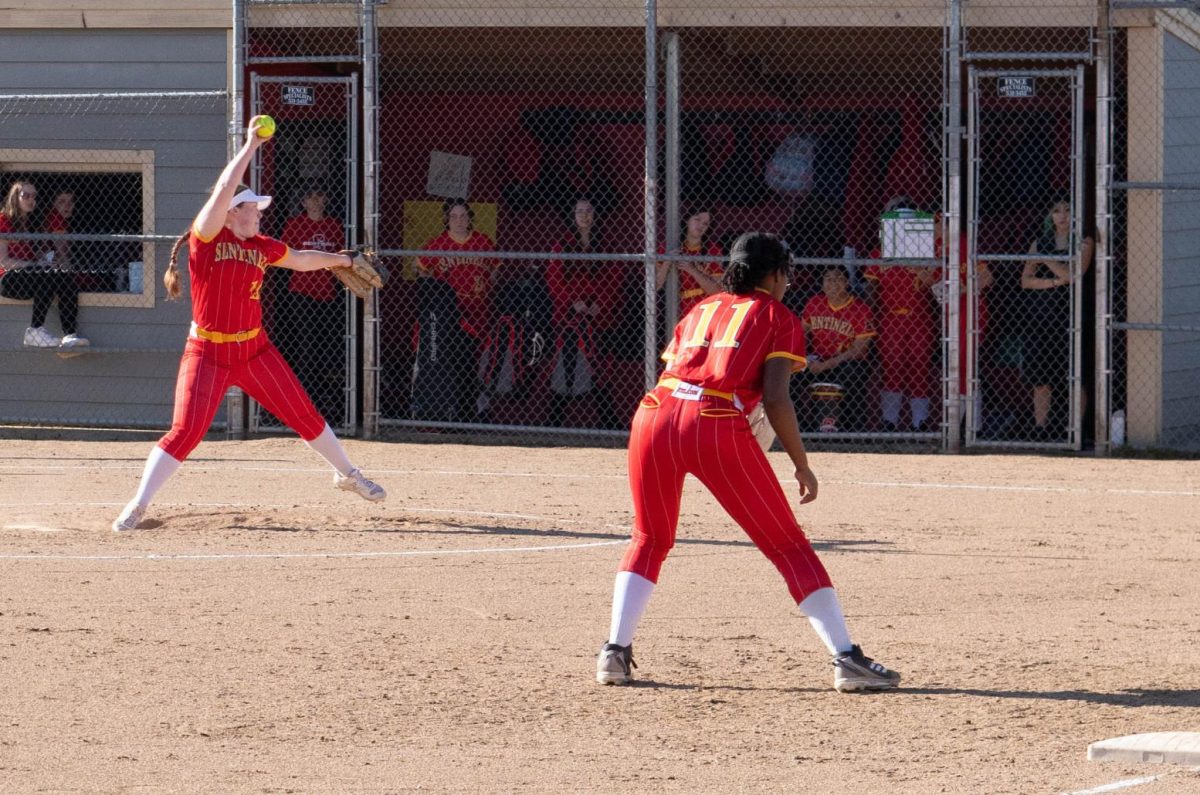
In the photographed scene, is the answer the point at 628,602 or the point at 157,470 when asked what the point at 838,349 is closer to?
the point at 157,470

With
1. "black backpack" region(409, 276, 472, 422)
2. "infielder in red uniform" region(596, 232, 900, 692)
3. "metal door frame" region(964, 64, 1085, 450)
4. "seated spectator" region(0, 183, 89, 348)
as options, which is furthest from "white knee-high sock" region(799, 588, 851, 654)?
"seated spectator" region(0, 183, 89, 348)

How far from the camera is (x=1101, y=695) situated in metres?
6.43

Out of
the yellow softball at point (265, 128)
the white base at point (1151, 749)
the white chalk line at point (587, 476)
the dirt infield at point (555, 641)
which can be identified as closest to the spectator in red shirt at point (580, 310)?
the white chalk line at point (587, 476)

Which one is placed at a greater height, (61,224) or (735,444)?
(61,224)

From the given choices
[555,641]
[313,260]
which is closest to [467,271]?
[313,260]

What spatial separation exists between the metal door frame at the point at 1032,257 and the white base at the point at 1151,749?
7954 millimetres

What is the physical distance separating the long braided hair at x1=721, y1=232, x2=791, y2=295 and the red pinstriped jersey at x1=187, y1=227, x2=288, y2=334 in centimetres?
396

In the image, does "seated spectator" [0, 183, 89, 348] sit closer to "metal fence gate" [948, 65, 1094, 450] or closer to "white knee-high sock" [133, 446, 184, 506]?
"white knee-high sock" [133, 446, 184, 506]

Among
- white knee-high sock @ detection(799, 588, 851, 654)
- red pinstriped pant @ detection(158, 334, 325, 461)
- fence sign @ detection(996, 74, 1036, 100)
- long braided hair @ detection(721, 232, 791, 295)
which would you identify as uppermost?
fence sign @ detection(996, 74, 1036, 100)

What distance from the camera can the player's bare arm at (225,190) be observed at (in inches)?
357

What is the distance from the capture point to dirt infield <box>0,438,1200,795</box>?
555 cm

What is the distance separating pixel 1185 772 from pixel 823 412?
29.4 ft

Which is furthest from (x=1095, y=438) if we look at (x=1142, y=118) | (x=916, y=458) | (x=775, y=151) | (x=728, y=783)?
(x=728, y=783)

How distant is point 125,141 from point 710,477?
33.3 ft
